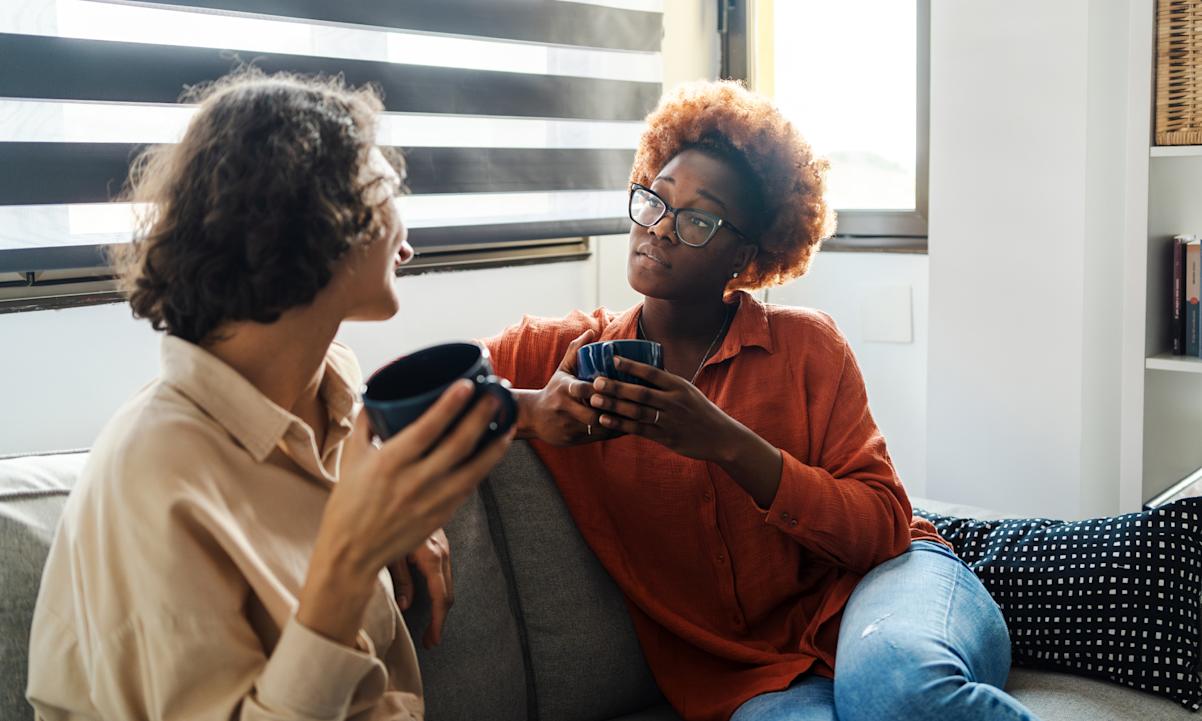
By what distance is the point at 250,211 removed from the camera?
99 centimetres

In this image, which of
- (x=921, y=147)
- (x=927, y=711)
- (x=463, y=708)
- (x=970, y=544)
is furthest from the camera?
(x=921, y=147)

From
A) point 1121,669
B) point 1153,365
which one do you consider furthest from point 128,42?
point 1153,365

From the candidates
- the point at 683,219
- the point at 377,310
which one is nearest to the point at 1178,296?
the point at 683,219

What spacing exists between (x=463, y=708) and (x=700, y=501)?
18.7 inches

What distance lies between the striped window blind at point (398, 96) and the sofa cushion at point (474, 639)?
2.49 feet

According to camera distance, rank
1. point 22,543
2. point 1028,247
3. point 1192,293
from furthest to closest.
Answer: point 1028,247, point 1192,293, point 22,543

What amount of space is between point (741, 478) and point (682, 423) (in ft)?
0.61

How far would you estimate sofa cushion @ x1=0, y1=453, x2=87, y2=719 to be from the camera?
119 centimetres

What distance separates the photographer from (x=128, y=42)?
1.85 m

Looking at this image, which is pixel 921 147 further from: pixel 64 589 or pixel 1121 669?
pixel 64 589

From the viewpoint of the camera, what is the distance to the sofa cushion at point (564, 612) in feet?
5.55

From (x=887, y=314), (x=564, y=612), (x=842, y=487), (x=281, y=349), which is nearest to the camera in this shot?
(x=281, y=349)

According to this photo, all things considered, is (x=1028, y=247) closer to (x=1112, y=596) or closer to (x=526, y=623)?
(x=1112, y=596)

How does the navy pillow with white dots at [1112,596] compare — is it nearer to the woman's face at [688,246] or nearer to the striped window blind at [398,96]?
the woman's face at [688,246]
